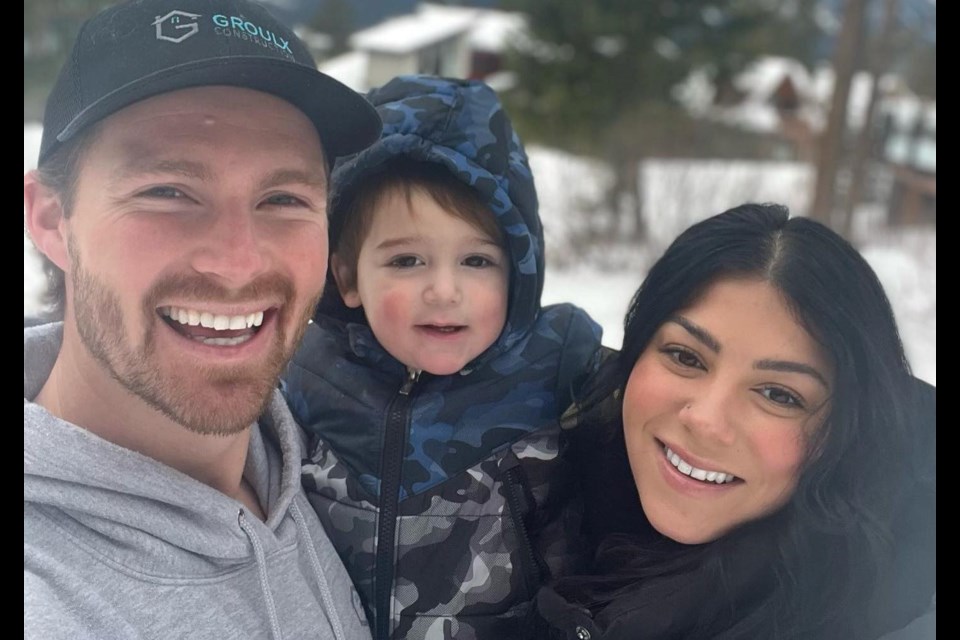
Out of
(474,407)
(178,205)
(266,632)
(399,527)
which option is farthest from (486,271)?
(266,632)

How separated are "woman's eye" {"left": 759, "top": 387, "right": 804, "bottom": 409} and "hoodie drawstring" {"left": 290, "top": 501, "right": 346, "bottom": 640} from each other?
79 cm

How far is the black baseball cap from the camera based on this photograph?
46.4 inches

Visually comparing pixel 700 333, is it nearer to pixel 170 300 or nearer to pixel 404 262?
pixel 404 262

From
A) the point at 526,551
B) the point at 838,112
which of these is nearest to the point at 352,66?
the point at 526,551

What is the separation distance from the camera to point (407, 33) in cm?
384

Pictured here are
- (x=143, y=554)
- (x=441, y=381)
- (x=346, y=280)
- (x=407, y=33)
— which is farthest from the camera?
(x=407, y=33)

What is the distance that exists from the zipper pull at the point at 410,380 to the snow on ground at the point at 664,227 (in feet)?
14.3

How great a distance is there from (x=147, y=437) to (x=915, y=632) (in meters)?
1.29

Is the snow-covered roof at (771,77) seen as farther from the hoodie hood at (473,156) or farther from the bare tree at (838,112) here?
the hoodie hood at (473,156)

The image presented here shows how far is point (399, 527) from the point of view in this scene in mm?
1587

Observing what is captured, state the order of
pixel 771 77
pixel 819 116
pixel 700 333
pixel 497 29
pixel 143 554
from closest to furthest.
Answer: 1. pixel 143 554
2. pixel 700 333
3. pixel 497 29
4. pixel 819 116
5. pixel 771 77

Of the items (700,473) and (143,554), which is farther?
(700,473)

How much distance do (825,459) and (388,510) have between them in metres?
0.78
